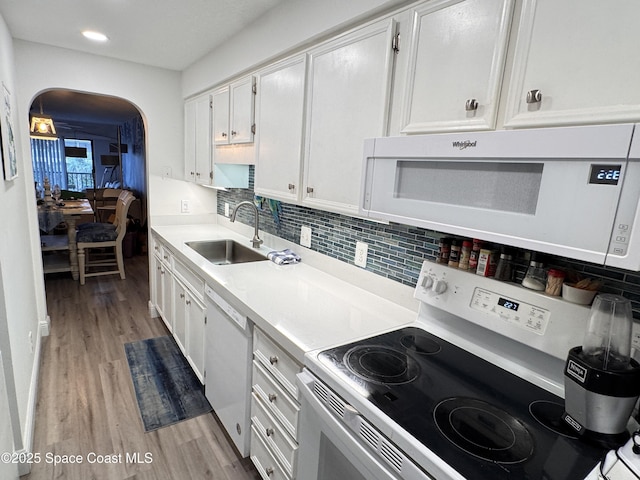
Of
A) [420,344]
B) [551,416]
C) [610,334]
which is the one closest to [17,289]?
[420,344]

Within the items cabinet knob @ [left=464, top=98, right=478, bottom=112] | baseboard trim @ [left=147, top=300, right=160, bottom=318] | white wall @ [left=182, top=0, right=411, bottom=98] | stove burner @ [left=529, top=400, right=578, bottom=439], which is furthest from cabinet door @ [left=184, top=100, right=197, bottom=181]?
stove burner @ [left=529, top=400, right=578, bottom=439]

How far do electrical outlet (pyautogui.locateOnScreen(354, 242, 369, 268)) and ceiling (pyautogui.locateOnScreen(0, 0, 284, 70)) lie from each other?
1.35m

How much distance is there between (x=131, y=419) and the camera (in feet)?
6.79

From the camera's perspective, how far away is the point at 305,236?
221 centimetres

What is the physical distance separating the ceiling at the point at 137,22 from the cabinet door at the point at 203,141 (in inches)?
15.3

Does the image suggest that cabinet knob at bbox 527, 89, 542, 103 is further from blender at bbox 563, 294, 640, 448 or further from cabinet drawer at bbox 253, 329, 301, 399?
cabinet drawer at bbox 253, 329, 301, 399

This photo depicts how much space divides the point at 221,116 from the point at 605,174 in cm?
235

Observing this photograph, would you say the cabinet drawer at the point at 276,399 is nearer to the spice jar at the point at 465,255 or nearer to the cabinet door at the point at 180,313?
the spice jar at the point at 465,255

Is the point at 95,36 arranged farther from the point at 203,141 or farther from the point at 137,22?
the point at 203,141

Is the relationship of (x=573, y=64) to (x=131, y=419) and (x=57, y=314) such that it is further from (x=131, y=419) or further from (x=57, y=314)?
(x=57, y=314)

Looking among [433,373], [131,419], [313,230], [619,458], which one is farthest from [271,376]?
[131,419]

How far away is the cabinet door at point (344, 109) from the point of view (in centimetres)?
130

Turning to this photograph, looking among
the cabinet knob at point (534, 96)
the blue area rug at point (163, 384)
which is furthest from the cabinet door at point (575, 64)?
the blue area rug at point (163, 384)

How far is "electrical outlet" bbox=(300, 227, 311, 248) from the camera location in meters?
2.19
